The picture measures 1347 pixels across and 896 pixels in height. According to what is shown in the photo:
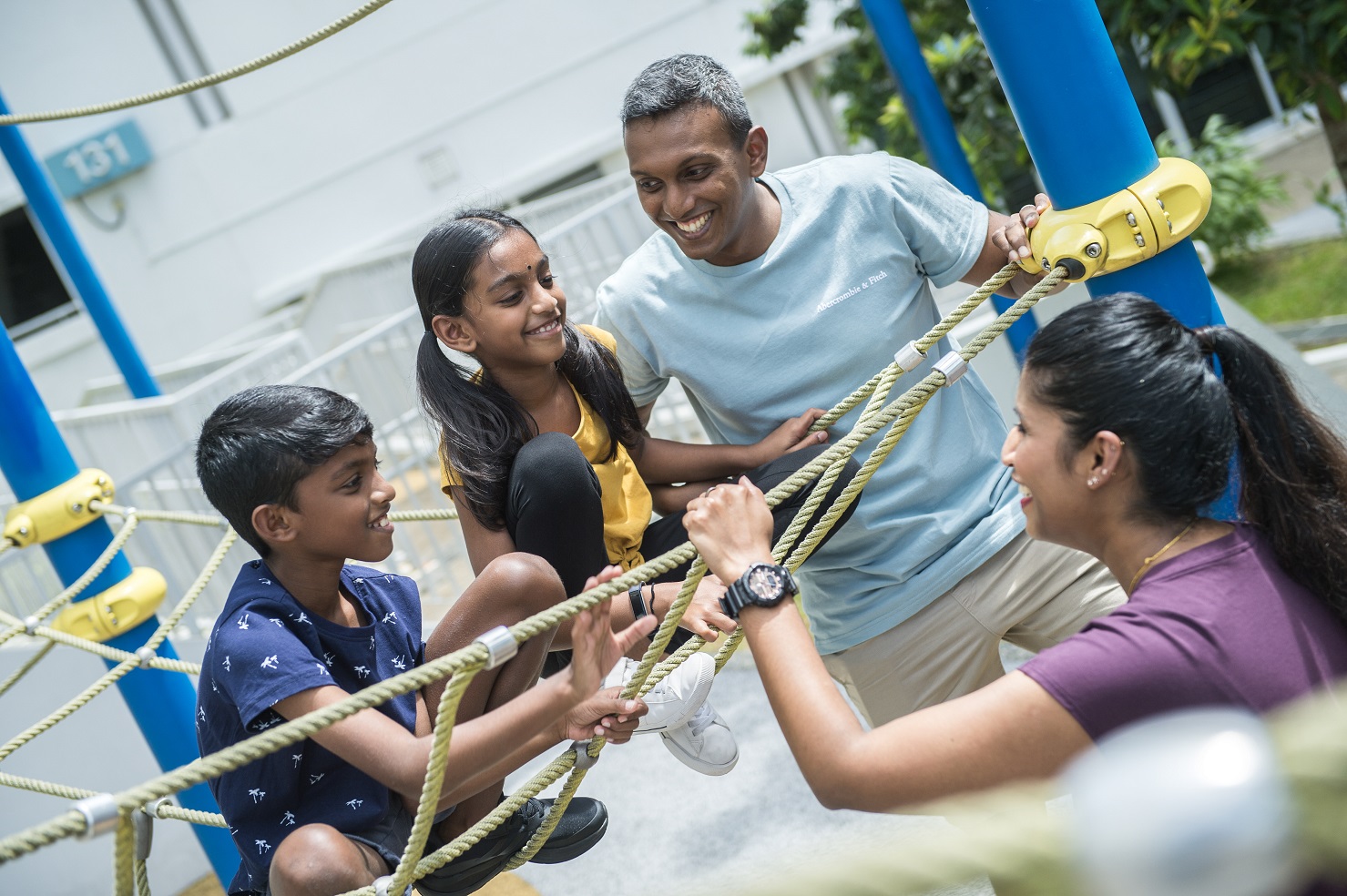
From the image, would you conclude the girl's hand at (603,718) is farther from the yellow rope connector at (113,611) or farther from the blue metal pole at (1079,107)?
the yellow rope connector at (113,611)

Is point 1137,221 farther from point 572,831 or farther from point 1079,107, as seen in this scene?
point 572,831

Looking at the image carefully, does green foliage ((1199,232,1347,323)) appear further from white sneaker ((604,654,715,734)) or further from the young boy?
the young boy

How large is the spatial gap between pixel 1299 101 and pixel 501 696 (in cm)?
402

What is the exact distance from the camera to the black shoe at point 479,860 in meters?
2.00

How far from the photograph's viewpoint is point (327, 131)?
11188 millimetres

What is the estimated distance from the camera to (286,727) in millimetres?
1469

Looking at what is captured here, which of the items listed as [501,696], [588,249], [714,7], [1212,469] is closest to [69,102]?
[714,7]

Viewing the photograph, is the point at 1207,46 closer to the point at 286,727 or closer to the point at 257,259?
the point at 286,727

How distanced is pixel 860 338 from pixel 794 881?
4.94 ft

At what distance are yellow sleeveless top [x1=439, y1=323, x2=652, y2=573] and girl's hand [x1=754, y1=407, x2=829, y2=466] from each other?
0.25 m

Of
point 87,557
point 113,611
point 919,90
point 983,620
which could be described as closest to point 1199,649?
point 983,620

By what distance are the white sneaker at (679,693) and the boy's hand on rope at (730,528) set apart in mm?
478

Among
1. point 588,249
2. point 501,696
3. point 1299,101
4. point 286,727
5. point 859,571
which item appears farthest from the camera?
point 588,249

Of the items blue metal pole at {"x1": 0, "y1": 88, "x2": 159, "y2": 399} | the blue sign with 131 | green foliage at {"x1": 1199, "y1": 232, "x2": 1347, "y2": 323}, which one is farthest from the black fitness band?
the blue sign with 131
